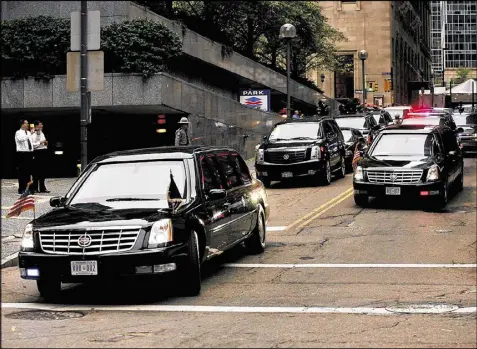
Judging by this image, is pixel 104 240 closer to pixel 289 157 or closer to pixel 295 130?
pixel 289 157

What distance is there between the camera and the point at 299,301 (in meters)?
9.70

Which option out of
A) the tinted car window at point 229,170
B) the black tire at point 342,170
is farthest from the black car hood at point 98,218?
the black tire at point 342,170

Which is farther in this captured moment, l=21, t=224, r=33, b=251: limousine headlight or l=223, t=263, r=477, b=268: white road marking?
l=223, t=263, r=477, b=268: white road marking

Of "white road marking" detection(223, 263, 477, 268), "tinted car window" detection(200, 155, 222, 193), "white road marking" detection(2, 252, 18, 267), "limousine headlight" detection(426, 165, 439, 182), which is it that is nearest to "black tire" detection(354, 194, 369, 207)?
"limousine headlight" detection(426, 165, 439, 182)

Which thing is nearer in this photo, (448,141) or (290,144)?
(448,141)

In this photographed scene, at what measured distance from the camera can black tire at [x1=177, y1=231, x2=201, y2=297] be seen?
9992mm

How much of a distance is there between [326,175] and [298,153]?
104 centimetres

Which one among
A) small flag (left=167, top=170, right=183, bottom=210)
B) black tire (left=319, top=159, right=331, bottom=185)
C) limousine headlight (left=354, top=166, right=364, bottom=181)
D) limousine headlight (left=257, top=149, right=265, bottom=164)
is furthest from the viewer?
limousine headlight (left=257, top=149, right=265, bottom=164)

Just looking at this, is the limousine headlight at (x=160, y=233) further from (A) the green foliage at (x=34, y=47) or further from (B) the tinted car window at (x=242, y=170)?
(A) the green foliage at (x=34, y=47)

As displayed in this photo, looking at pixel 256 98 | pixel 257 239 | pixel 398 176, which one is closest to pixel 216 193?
pixel 257 239

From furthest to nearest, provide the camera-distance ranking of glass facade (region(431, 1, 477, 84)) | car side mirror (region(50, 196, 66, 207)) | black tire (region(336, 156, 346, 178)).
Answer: glass facade (region(431, 1, 477, 84))
black tire (region(336, 156, 346, 178))
car side mirror (region(50, 196, 66, 207))

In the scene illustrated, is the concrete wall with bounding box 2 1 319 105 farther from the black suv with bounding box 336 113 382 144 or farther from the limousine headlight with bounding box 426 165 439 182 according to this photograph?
the limousine headlight with bounding box 426 165 439 182

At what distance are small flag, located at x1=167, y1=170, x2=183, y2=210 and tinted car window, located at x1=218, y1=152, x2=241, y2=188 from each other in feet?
5.45

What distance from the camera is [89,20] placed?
52.7 feet
